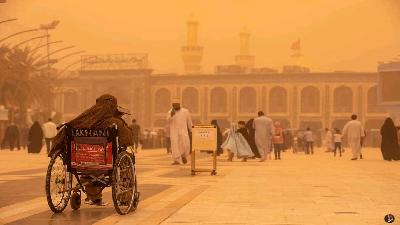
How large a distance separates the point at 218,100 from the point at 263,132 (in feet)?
189

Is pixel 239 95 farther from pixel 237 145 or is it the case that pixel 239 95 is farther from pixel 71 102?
pixel 237 145

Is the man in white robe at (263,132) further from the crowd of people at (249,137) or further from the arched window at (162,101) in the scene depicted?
the arched window at (162,101)

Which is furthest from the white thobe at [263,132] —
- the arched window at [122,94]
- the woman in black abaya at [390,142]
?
the arched window at [122,94]

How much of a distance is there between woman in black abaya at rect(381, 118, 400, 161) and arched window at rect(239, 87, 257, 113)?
177 feet

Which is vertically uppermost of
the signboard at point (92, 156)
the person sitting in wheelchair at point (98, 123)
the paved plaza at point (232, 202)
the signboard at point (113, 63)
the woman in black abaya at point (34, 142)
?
the signboard at point (113, 63)

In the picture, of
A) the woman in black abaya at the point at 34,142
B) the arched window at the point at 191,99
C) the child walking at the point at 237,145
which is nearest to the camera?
the child walking at the point at 237,145

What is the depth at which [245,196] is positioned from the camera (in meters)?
11.0

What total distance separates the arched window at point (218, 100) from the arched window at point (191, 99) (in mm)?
1640

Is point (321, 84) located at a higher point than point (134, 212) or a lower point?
higher

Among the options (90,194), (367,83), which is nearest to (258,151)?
(90,194)

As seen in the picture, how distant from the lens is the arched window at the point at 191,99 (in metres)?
83.7

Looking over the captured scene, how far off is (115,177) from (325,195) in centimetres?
393

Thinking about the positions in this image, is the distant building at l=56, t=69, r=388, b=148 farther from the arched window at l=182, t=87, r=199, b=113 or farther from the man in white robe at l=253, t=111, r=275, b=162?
the man in white robe at l=253, t=111, r=275, b=162

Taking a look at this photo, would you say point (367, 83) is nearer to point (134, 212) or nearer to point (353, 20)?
point (353, 20)
